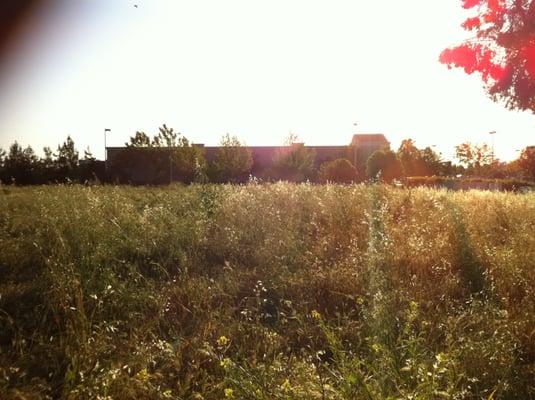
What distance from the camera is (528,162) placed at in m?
40.5

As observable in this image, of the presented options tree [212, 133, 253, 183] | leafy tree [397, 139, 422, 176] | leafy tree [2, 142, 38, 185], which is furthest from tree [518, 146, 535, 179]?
leafy tree [2, 142, 38, 185]

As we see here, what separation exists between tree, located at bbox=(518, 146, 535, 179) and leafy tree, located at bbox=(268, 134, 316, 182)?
21.0m

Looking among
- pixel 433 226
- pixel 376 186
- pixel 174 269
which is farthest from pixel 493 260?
pixel 376 186

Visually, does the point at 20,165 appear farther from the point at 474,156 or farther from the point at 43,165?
the point at 474,156

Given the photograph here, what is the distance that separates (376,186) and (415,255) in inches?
186

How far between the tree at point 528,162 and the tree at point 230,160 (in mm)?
26523

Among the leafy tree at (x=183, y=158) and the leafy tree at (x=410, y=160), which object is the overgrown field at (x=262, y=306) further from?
the leafy tree at (x=410, y=160)

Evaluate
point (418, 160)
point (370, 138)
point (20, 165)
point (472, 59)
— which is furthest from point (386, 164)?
point (370, 138)

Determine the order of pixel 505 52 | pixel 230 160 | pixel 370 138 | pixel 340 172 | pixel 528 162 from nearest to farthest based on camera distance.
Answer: pixel 505 52 < pixel 340 172 < pixel 230 160 < pixel 528 162 < pixel 370 138

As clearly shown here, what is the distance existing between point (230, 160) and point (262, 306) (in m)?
31.2

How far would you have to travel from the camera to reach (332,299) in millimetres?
4043

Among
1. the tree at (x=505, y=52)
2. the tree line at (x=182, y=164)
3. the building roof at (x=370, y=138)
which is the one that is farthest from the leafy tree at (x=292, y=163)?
the building roof at (x=370, y=138)

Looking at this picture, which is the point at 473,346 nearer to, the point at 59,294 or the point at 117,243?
the point at 59,294

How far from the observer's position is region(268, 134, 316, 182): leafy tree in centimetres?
3647
